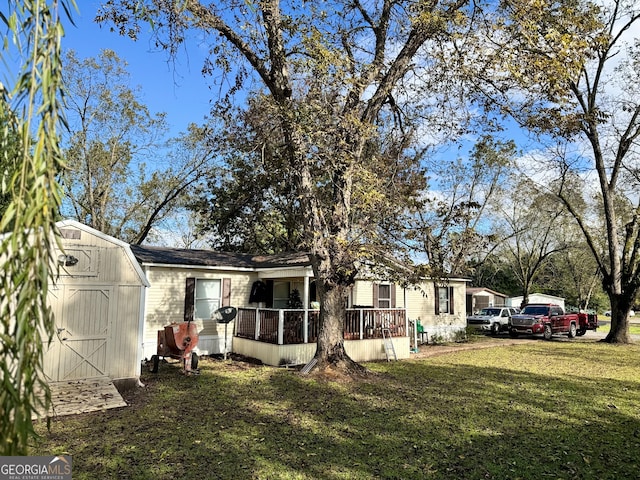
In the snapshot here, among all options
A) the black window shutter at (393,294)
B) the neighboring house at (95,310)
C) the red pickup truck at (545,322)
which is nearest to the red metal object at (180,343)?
the neighboring house at (95,310)

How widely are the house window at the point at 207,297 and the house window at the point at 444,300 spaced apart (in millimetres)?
11135

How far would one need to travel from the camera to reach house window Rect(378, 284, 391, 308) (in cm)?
1773

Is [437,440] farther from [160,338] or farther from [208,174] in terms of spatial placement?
[208,174]

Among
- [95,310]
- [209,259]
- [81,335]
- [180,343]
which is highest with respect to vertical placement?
[209,259]

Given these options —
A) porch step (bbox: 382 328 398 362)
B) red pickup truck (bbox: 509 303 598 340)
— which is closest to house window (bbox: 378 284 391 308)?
porch step (bbox: 382 328 398 362)

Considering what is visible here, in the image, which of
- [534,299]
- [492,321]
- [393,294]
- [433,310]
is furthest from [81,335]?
[534,299]

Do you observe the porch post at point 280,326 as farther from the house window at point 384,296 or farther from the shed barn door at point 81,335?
the house window at point 384,296

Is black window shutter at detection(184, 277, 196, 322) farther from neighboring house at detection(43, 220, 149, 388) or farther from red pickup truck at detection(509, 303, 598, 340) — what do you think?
red pickup truck at detection(509, 303, 598, 340)

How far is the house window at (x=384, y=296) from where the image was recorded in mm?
17734

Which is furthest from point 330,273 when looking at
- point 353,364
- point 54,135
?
point 54,135

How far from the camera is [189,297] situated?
13.9 metres

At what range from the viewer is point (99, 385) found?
328 inches

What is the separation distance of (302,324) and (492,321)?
17.0m

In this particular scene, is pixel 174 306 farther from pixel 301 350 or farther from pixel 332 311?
pixel 332 311
